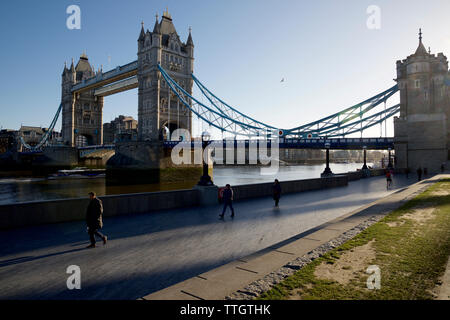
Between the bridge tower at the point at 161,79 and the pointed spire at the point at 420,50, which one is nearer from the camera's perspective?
the pointed spire at the point at 420,50

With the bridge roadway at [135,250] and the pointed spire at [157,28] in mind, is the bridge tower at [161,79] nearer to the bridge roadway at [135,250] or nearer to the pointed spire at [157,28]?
the pointed spire at [157,28]

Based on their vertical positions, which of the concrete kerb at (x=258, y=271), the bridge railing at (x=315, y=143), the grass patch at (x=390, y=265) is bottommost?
the concrete kerb at (x=258, y=271)

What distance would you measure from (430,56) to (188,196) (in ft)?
142

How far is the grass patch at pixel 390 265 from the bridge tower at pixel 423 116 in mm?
37252

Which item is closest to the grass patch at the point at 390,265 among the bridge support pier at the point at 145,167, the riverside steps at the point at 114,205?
the riverside steps at the point at 114,205

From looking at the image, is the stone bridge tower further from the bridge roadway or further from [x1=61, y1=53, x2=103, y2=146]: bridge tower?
the bridge roadway

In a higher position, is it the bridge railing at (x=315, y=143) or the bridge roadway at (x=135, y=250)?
the bridge railing at (x=315, y=143)

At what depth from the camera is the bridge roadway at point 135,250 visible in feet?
14.9

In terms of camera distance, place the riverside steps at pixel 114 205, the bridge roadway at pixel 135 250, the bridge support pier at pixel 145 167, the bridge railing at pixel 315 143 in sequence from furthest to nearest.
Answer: the bridge railing at pixel 315 143 < the bridge support pier at pixel 145 167 < the riverside steps at pixel 114 205 < the bridge roadway at pixel 135 250

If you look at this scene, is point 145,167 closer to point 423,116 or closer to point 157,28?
point 157,28

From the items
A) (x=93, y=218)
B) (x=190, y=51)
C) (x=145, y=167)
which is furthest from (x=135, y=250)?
(x=190, y=51)

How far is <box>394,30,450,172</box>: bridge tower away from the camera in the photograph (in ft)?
123

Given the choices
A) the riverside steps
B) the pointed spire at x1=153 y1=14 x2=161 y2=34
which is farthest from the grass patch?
the pointed spire at x1=153 y1=14 x2=161 y2=34
